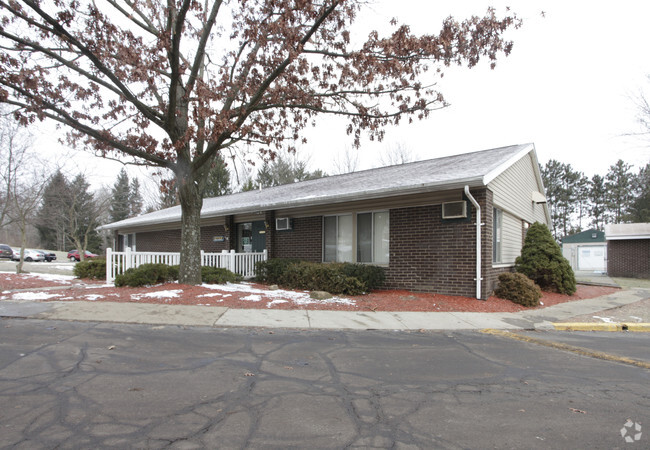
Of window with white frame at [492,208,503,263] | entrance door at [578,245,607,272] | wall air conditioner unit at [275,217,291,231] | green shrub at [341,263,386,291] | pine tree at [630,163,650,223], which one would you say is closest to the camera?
green shrub at [341,263,386,291]

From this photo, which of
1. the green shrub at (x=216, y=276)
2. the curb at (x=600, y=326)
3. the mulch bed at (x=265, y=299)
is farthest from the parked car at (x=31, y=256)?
the curb at (x=600, y=326)


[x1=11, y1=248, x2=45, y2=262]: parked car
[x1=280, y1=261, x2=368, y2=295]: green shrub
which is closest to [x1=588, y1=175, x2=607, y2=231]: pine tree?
[x1=280, y1=261, x2=368, y2=295]: green shrub

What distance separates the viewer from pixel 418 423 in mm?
3277

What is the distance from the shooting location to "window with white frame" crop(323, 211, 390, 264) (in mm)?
11562

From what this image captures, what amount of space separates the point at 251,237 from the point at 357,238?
5.31 metres

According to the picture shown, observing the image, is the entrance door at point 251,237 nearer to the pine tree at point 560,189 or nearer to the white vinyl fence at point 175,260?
the white vinyl fence at point 175,260

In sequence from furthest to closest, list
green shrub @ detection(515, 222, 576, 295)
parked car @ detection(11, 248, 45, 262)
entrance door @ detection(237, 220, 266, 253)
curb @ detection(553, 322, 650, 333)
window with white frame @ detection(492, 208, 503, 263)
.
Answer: parked car @ detection(11, 248, 45, 262) → entrance door @ detection(237, 220, 266, 253) → green shrub @ detection(515, 222, 576, 295) → window with white frame @ detection(492, 208, 503, 263) → curb @ detection(553, 322, 650, 333)

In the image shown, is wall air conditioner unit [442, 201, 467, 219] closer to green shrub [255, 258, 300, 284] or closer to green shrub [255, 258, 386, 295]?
green shrub [255, 258, 386, 295]

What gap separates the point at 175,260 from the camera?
13781mm

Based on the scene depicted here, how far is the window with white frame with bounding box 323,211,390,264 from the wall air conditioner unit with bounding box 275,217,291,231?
145 centimetres

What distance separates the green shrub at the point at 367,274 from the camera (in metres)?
10.4

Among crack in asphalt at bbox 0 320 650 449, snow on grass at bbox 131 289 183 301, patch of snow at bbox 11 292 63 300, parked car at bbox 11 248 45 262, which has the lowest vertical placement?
parked car at bbox 11 248 45 262

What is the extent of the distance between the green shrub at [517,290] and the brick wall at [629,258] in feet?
60.4

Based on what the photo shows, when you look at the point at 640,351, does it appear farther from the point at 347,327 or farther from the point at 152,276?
the point at 152,276
